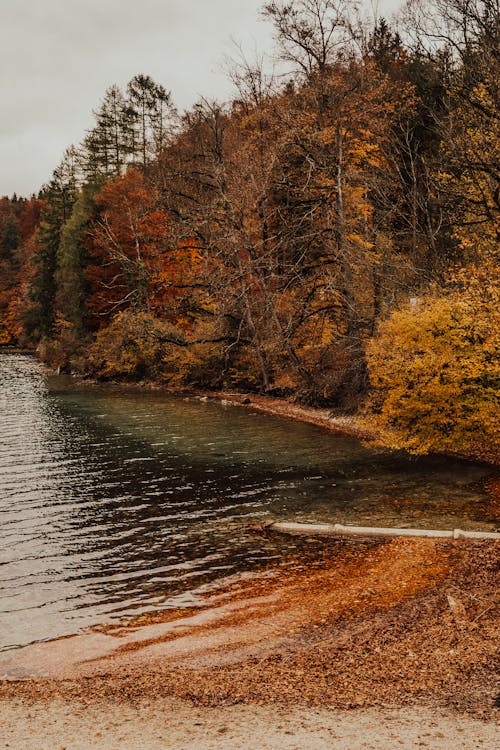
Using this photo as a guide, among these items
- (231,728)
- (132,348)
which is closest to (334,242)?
(132,348)

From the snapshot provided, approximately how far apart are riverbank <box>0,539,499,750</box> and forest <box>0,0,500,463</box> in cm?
782

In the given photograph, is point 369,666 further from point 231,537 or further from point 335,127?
point 335,127

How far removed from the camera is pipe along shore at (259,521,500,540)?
12677 millimetres

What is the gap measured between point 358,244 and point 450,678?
23.3 m

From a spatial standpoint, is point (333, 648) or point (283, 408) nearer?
point (333, 648)

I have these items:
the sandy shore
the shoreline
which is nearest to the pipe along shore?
the shoreline

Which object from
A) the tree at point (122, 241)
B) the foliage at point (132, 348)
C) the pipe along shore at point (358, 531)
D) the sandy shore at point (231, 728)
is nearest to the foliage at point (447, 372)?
the pipe along shore at point (358, 531)

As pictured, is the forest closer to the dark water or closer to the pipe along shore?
the dark water

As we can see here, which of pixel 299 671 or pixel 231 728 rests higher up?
pixel 231 728

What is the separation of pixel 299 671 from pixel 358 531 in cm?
597

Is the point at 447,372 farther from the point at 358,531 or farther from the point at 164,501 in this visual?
the point at 164,501

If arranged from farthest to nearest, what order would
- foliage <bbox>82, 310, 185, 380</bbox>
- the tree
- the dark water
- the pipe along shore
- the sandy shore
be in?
the tree
foliage <bbox>82, 310, 185, 380</bbox>
the pipe along shore
the dark water
the sandy shore

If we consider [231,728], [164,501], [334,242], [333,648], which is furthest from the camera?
[334,242]

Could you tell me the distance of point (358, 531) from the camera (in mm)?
13508
